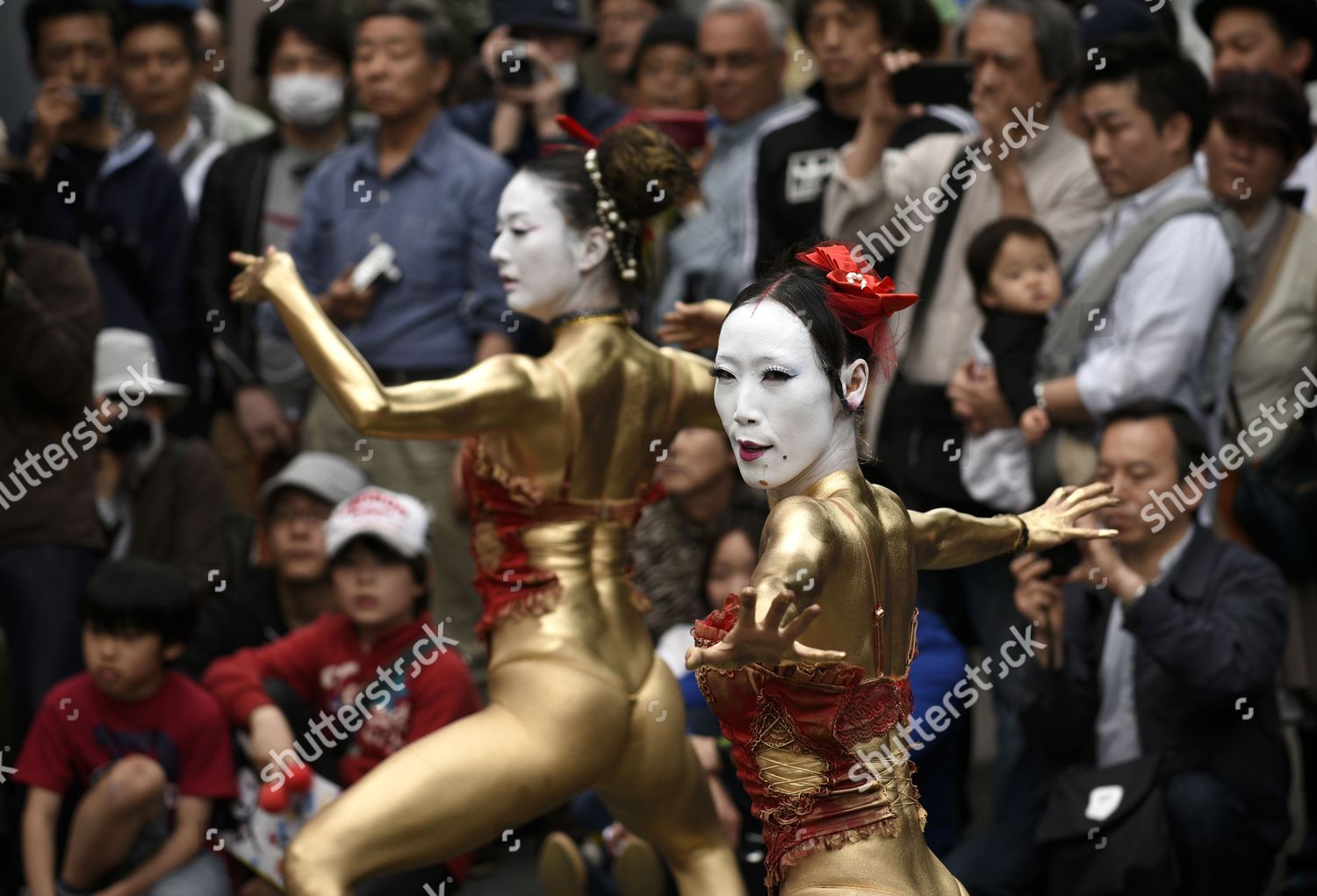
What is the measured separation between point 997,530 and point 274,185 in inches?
154

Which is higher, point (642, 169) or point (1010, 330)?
point (642, 169)

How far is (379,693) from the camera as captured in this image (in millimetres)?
5598

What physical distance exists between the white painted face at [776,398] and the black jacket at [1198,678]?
1.75 m

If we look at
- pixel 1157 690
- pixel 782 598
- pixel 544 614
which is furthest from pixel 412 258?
pixel 782 598

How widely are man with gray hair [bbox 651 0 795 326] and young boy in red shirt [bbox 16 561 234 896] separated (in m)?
2.05

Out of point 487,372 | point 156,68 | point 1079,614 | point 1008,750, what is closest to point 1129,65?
point 1079,614

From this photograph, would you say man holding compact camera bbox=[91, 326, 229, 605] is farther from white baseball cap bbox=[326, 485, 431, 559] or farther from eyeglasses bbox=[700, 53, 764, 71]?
eyeglasses bbox=[700, 53, 764, 71]

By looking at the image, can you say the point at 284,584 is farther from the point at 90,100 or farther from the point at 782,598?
the point at 782,598

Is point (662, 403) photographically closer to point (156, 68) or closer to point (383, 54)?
point (383, 54)

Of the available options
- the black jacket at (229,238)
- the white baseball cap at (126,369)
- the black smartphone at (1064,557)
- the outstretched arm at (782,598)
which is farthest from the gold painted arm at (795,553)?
the black jacket at (229,238)

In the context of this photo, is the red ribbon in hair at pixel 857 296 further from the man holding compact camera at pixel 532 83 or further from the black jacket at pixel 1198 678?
the man holding compact camera at pixel 532 83

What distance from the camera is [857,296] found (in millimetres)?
3570

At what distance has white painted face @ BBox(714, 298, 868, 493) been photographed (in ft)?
11.6

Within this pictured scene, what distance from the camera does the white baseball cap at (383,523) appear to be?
225 inches
